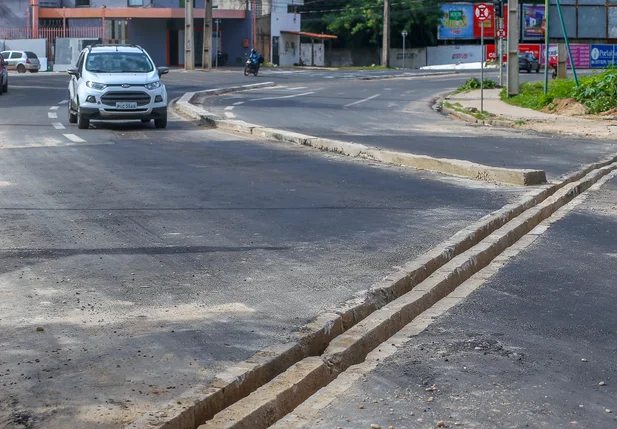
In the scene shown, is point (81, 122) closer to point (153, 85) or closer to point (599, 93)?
point (153, 85)

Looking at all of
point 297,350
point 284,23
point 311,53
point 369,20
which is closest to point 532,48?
point 369,20

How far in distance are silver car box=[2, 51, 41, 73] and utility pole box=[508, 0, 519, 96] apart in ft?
108

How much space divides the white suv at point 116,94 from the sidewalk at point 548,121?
9.09m

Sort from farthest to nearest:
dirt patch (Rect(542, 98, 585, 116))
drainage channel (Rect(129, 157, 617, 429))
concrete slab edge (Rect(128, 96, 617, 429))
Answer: dirt patch (Rect(542, 98, 585, 116)) < drainage channel (Rect(129, 157, 617, 429)) < concrete slab edge (Rect(128, 96, 617, 429))

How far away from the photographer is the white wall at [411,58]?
90.9m

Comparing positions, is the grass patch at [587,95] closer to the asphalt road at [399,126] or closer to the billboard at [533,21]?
the asphalt road at [399,126]

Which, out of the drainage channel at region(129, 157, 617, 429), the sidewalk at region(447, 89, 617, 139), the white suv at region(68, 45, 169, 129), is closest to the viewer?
the drainage channel at region(129, 157, 617, 429)

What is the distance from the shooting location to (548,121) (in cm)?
2627

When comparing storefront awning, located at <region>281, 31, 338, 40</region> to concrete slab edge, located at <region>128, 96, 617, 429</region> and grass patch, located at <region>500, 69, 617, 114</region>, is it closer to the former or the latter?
grass patch, located at <region>500, 69, 617, 114</region>

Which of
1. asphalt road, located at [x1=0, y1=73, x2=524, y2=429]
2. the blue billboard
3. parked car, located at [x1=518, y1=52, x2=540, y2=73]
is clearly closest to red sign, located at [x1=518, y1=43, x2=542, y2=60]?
the blue billboard

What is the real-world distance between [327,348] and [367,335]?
34cm

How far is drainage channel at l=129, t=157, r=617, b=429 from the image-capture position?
454cm

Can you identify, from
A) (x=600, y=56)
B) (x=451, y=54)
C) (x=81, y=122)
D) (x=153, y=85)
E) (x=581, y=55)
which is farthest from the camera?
(x=451, y=54)

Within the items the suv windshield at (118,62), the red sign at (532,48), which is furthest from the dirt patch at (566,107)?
the red sign at (532,48)
